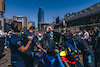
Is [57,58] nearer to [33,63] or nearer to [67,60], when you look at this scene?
[67,60]

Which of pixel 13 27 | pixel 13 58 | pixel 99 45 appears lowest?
pixel 13 58

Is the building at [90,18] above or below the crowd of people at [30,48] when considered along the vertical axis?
above

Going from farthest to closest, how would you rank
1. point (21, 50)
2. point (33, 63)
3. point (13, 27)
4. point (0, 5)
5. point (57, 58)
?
1. point (0, 5)
2. point (33, 63)
3. point (57, 58)
4. point (13, 27)
5. point (21, 50)

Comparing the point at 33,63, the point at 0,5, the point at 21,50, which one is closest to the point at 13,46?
the point at 21,50

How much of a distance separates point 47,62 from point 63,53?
70 centimetres

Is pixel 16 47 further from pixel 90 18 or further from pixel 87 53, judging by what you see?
pixel 90 18

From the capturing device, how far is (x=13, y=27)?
7.27 feet

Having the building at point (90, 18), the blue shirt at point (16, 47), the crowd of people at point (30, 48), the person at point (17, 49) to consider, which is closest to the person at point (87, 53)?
the crowd of people at point (30, 48)

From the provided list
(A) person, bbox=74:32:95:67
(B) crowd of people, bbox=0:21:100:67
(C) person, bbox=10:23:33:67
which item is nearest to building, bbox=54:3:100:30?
(B) crowd of people, bbox=0:21:100:67

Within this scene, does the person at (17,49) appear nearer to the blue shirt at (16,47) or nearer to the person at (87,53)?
the blue shirt at (16,47)

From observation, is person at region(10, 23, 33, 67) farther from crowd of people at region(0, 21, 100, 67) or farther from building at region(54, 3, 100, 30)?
building at region(54, 3, 100, 30)

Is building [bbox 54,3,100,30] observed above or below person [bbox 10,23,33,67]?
above

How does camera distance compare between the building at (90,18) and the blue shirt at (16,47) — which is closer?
the blue shirt at (16,47)

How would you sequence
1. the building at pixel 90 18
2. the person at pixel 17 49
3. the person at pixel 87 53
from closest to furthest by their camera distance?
the person at pixel 17 49 < the person at pixel 87 53 < the building at pixel 90 18
